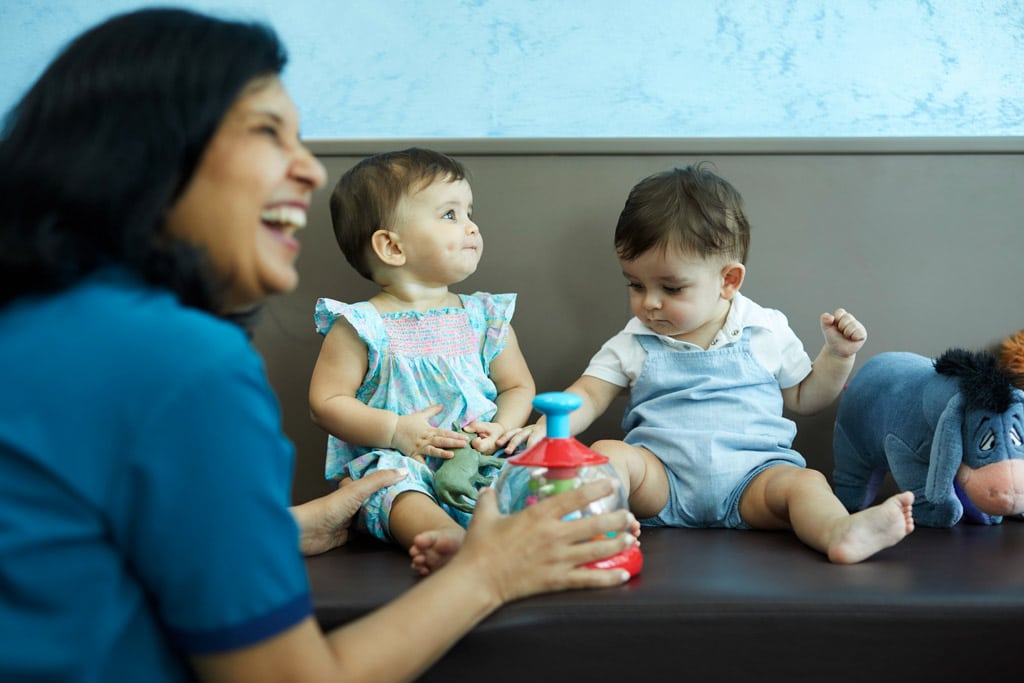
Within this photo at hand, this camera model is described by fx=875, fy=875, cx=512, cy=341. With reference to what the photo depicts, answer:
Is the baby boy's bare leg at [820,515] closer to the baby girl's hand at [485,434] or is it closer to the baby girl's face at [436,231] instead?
the baby girl's hand at [485,434]

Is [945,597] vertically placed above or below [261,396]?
below

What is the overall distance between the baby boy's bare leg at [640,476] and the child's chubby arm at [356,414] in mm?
215

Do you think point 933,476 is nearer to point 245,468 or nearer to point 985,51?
point 985,51

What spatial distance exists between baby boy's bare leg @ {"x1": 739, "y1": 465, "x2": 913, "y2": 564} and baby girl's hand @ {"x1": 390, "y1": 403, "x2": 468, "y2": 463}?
1.38ft

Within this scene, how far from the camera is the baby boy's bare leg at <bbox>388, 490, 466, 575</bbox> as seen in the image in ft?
3.21

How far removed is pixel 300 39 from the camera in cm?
156

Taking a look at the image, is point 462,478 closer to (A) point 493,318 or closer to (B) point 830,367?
(A) point 493,318

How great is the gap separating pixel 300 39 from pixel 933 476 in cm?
125

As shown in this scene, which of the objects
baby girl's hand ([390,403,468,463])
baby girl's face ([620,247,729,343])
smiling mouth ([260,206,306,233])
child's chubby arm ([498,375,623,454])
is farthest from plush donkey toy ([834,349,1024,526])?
smiling mouth ([260,206,306,233])

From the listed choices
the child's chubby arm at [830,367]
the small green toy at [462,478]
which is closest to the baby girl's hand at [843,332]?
the child's chubby arm at [830,367]

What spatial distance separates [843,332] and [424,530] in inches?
26.7

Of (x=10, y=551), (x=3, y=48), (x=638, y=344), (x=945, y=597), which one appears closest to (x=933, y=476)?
(x=945, y=597)

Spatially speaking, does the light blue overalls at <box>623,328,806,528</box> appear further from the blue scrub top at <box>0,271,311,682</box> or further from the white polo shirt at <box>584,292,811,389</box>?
the blue scrub top at <box>0,271,311,682</box>

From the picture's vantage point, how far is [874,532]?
989 millimetres
